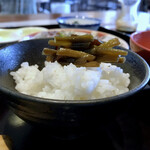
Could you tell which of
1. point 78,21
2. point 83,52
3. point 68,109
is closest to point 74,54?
point 83,52

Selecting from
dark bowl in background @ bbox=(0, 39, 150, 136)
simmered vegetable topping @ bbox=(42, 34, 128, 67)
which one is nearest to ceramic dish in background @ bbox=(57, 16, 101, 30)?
simmered vegetable topping @ bbox=(42, 34, 128, 67)

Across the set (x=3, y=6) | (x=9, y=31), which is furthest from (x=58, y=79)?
(x=3, y=6)

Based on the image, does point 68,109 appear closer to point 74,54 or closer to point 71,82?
point 71,82

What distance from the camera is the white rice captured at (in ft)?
2.33

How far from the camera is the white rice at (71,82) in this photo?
0.71 meters

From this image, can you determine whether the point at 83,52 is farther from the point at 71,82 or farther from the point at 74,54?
the point at 71,82

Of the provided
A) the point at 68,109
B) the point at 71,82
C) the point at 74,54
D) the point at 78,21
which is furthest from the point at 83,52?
the point at 78,21

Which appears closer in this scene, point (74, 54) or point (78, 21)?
point (74, 54)

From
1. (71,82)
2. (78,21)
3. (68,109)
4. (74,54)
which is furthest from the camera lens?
(78,21)

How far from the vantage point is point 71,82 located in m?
0.73

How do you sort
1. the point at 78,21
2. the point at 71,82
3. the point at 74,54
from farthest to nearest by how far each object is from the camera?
the point at 78,21 < the point at 74,54 < the point at 71,82

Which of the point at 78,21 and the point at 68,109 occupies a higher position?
the point at 78,21

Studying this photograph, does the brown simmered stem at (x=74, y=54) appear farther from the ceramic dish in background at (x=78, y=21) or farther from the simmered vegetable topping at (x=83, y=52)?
the ceramic dish in background at (x=78, y=21)

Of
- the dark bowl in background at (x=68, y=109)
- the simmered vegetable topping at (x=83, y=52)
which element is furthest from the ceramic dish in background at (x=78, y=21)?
the dark bowl in background at (x=68, y=109)
